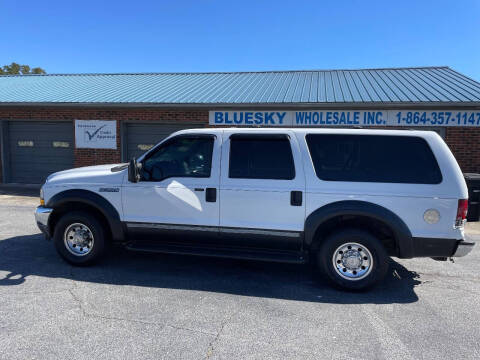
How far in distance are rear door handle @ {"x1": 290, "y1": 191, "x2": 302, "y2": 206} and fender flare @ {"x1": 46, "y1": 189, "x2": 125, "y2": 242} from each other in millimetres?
2353

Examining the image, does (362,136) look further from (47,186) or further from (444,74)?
(444,74)

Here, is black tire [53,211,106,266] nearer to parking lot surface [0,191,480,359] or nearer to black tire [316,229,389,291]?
parking lot surface [0,191,480,359]

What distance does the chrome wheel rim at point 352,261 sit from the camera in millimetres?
4117

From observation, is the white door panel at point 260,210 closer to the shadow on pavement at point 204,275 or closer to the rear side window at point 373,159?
the rear side window at point 373,159

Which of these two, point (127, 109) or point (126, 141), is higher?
point (127, 109)

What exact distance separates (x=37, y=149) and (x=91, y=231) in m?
9.56

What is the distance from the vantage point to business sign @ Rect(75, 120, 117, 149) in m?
11.7

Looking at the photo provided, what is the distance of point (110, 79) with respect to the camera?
15344mm

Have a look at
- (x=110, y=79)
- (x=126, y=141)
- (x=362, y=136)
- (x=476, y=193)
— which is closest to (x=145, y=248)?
(x=362, y=136)

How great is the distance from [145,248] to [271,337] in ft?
7.18

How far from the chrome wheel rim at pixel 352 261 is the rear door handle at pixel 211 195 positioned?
1641 millimetres

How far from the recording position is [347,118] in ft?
33.3

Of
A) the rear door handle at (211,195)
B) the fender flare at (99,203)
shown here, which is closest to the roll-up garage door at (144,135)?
the fender flare at (99,203)

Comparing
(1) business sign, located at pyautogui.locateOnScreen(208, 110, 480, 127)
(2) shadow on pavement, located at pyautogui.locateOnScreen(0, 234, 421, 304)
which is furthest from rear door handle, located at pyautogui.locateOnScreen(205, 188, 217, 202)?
(1) business sign, located at pyautogui.locateOnScreen(208, 110, 480, 127)
